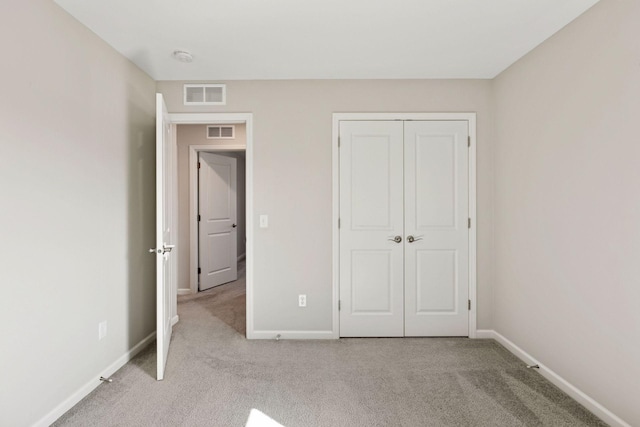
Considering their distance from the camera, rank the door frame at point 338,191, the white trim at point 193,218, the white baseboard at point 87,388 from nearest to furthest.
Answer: the white baseboard at point 87,388 < the door frame at point 338,191 < the white trim at point 193,218

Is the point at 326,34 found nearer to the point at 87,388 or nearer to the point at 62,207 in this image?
the point at 62,207

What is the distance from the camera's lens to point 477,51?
2691 mm

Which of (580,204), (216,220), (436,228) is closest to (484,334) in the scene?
(436,228)

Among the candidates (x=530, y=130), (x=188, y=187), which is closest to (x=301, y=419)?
(x=530, y=130)

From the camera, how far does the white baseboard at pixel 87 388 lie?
77.1 inches

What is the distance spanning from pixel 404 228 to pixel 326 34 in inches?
73.0

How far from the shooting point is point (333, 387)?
93.4 inches

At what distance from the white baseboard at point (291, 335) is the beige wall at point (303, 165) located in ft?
0.14

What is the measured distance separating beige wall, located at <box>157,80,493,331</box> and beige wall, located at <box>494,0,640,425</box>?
1.26 ft

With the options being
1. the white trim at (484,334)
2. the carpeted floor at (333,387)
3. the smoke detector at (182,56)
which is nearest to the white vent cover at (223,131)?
the smoke detector at (182,56)

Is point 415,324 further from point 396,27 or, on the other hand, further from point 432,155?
point 396,27

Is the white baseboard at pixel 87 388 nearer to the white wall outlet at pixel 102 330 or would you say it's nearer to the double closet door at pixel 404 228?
the white wall outlet at pixel 102 330

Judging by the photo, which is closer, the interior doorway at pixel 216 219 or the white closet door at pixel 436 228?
the white closet door at pixel 436 228

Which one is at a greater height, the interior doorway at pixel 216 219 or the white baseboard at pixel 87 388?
the interior doorway at pixel 216 219
